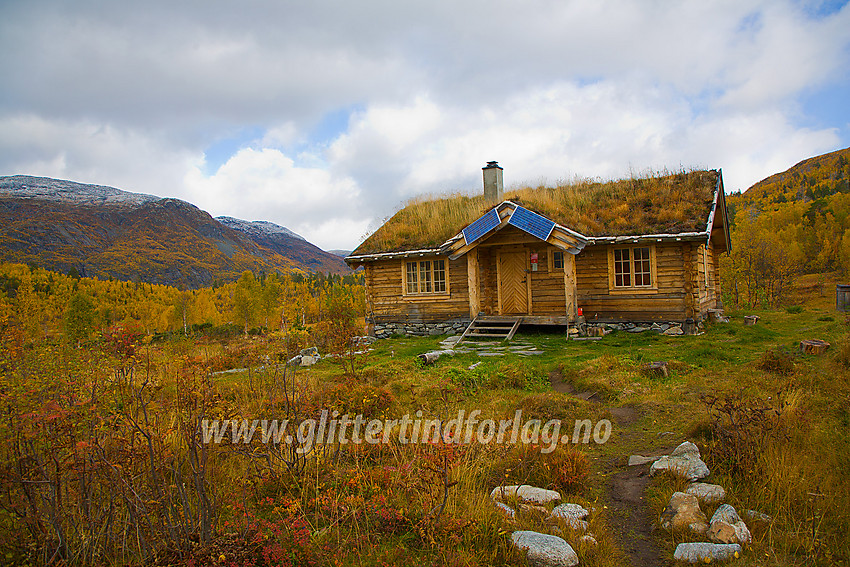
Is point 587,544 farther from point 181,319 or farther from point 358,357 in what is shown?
point 181,319

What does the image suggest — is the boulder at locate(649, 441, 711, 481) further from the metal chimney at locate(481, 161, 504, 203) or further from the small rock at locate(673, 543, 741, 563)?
the metal chimney at locate(481, 161, 504, 203)

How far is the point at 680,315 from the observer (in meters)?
14.8

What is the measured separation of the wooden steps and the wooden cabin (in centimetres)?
34

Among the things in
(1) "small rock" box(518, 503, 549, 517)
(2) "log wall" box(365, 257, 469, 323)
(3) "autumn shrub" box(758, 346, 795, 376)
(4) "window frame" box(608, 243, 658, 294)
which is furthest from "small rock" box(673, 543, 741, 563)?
(2) "log wall" box(365, 257, 469, 323)

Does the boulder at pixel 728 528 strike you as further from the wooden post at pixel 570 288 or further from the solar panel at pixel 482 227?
the solar panel at pixel 482 227

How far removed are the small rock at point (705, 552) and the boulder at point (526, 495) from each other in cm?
117

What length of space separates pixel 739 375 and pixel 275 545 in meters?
8.49

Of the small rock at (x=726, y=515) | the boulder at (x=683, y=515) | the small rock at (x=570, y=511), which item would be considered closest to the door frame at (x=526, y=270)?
the boulder at (x=683, y=515)

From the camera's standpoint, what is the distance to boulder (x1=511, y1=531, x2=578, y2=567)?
11.9 feet

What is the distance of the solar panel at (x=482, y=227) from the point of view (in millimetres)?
15594

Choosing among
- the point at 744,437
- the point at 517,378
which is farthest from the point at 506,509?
the point at 517,378

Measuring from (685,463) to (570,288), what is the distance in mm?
10631

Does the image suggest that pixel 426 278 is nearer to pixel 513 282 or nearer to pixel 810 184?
pixel 513 282

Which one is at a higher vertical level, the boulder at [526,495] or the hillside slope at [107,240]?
the hillside slope at [107,240]
